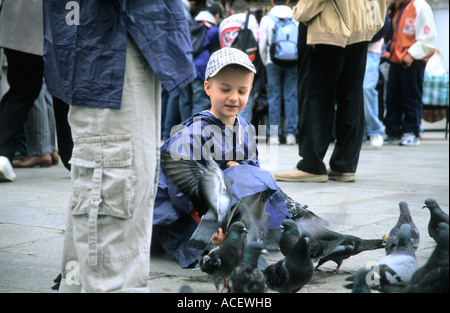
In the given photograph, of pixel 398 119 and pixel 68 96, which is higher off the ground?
pixel 68 96

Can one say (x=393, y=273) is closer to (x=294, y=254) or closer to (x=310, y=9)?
(x=294, y=254)

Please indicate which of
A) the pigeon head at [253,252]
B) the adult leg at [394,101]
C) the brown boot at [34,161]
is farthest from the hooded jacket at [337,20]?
the adult leg at [394,101]

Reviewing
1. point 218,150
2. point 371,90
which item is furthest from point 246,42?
point 218,150

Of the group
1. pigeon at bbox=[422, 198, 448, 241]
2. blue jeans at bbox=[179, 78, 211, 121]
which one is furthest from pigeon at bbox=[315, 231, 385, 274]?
blue jeans at bbox=[179, 78, 211, 121]

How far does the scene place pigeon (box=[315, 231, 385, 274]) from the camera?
9.35 ft

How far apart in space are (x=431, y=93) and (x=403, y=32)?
1.90 meters

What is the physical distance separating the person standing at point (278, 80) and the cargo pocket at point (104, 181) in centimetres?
704

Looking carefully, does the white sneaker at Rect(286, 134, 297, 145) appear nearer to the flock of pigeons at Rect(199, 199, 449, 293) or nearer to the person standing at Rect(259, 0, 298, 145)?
the person standing at Rect(259, 0, 298, 145)

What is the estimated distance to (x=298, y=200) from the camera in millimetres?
4809

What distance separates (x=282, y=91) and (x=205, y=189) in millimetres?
7310

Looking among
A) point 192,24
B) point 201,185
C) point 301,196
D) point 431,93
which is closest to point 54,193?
point 301,196

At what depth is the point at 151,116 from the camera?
2.27 m

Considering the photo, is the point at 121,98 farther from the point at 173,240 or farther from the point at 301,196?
the point at 301,196
